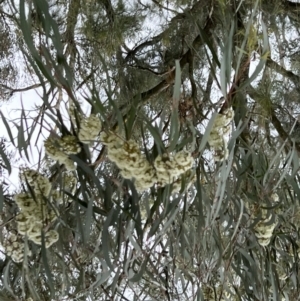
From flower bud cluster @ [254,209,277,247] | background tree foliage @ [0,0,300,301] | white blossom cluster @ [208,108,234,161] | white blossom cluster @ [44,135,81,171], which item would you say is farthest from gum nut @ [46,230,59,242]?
flower bud cluster @ [254,209,277,247]

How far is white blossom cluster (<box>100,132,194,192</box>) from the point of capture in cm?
62

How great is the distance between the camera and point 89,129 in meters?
0.64

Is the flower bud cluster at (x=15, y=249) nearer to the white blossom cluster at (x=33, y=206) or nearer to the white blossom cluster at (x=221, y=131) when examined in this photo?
the white blossom cluster at (x=33, y=206)

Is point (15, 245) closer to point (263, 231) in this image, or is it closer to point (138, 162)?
point (138, 162)

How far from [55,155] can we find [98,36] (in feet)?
1.72

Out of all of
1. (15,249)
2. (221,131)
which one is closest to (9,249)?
(15,249)

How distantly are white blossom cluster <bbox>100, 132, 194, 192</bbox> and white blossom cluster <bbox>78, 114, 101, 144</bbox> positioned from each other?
0.04ft

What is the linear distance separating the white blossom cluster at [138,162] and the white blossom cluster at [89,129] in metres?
0.01

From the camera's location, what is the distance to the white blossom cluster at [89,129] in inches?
25.3

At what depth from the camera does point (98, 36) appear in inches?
44.3

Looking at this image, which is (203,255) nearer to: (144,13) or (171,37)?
(171,37)

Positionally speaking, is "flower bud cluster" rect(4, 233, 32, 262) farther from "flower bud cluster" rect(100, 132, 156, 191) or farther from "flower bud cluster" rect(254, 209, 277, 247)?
"flower bud cluster" rect(254, 209, 277, 247)

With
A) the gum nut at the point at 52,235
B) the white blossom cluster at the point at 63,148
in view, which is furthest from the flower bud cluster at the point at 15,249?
the white blossom cluster at the point at 63,148

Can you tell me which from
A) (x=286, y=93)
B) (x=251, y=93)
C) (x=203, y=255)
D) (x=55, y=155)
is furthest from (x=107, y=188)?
(x=286, y=93)
